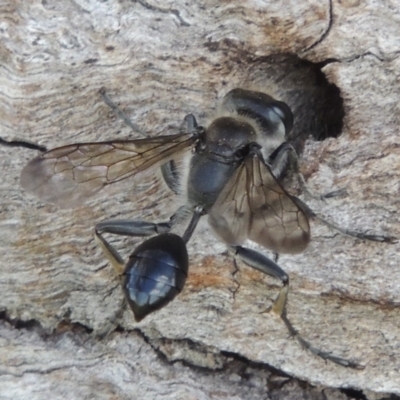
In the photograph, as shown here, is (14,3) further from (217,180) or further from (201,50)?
(217,180)

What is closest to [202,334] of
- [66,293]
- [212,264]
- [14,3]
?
[212,264]

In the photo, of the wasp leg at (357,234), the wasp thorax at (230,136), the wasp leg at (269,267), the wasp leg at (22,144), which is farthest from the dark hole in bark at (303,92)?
the wasp leg at (22,144)

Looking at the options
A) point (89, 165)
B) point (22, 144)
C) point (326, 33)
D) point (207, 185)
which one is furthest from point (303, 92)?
point (22, 144)

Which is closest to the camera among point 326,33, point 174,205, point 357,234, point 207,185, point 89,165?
point 326,33

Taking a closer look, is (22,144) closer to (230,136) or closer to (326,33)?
(230,136)

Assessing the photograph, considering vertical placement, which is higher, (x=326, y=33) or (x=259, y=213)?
(x=326, y=33)

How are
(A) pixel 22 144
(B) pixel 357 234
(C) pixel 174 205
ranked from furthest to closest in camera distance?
1. (C) pixel 174 205
2. (A) pixel 22 144
3. (B) pixel 357 234

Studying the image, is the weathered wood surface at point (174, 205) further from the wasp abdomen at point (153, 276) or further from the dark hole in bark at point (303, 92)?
the wasp abdomen at point (153, 276)
